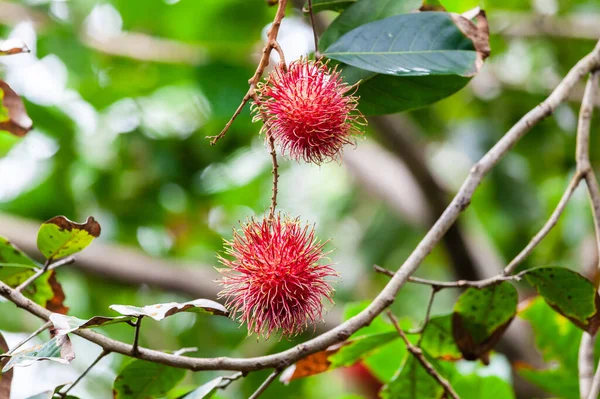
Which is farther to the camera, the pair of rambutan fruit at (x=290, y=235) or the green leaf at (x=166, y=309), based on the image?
the pair of rambutan fruit at (x=290, y=235)

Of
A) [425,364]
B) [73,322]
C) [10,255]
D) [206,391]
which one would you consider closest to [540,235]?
[425,364]

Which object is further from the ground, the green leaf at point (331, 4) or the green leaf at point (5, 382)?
the green leaf at point (331, 4)

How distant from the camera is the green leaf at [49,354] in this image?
24.3 inches

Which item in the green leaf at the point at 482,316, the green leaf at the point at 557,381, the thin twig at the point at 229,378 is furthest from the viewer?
the green leaf at the point at 557,381

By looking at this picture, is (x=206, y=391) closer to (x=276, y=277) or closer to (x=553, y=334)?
(x=276, y=277)

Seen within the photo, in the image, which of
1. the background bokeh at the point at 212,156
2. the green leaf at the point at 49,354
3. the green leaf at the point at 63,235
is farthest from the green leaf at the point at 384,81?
the background bokeh at the point at 212,156

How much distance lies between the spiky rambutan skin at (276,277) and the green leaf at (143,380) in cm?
12

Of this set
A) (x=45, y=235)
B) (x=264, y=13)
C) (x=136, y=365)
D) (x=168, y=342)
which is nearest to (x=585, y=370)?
(x=136, y=365)

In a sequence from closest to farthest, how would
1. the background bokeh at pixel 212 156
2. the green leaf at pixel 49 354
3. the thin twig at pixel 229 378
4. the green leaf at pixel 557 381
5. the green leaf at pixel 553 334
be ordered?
the green leaf at pixel 49 354 < the thin twig at pixel 229 378 < the green leaf at pixel 557 381 < the green leaf at pixel 553 334 < the background bokeh at pixel 212 156

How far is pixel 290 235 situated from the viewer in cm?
85

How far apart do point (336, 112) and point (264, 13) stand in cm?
125

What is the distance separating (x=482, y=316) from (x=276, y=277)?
1.04 feet

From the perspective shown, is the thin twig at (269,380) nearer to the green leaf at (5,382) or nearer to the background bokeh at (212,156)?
the green leaf at (5,382)

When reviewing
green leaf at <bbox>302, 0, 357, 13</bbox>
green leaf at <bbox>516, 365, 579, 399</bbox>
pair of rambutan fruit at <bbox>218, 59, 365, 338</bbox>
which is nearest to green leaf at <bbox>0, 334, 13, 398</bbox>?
pair of rambutan fruit at <bbox>218, 59, 365, 338</bbox>
